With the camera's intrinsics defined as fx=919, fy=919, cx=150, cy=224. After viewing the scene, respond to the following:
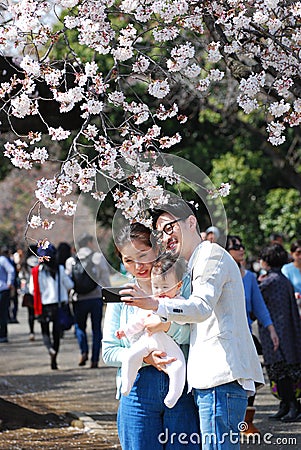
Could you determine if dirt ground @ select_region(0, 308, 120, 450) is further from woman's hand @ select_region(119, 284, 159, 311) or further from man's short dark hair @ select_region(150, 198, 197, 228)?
woman's hand @ select_region(119, 284, 159, 311)

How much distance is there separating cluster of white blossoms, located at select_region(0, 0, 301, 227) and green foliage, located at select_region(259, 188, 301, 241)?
17021mm

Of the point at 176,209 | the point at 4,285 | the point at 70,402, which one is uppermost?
the point at 4,285

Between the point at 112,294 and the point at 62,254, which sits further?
the point at 62,254

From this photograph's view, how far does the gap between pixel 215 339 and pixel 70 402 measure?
20.2 feet

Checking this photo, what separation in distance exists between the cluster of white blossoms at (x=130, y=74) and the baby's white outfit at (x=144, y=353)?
0.70 m

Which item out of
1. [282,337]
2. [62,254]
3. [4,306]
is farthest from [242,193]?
[282,337]

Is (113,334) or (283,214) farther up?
(283,214)

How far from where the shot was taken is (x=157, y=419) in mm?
4762

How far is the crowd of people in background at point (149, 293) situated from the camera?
4777mm

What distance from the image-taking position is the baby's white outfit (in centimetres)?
463

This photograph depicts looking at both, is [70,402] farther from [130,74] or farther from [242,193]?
[242,193]

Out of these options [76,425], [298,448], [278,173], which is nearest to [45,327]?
[76,425]

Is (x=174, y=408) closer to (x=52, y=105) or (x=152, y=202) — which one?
(x=152, y=202)

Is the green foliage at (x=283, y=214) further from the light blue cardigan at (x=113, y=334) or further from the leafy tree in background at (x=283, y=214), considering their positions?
the light blue cardigan at (x=113, y=334)
